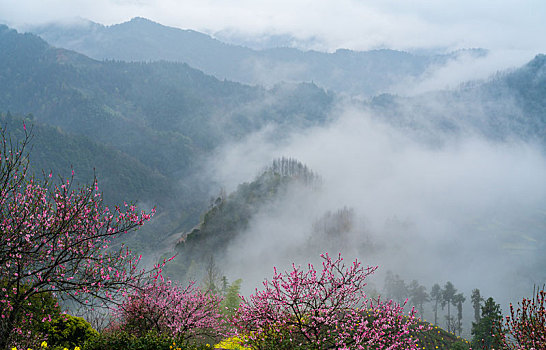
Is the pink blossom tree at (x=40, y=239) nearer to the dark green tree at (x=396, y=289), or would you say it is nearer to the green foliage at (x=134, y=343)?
the green foliage at (x=134, y=343)

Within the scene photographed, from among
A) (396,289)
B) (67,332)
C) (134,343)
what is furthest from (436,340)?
(396,289)

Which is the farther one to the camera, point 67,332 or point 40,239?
point 67,332

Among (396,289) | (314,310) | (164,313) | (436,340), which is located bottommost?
(314,310)

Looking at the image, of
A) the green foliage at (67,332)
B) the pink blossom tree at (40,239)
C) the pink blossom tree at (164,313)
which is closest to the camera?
the pink blossom tree at (40,239)

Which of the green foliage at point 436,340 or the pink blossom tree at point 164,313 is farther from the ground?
the green foliage at point 436,340

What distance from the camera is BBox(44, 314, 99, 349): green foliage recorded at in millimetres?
19219

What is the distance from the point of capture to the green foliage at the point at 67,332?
19.2 metres

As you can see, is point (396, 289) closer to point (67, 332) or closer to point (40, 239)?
point (67, 332)

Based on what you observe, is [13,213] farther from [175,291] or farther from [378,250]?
[378,250]

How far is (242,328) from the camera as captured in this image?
55.8ft

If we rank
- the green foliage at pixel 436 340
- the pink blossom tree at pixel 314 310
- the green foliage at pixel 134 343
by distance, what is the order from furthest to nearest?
the green foliage at pixel 436 340, the green foliage at pixel 134 343, the pink blossom tree at pixel 314 310

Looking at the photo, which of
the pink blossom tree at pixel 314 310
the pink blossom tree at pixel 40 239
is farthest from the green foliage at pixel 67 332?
the pink blossom tree at pixel 314 310

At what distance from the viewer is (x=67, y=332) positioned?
63.2 ft

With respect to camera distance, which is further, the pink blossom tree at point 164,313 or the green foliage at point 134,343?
the pink blossom tree at point 164,313
